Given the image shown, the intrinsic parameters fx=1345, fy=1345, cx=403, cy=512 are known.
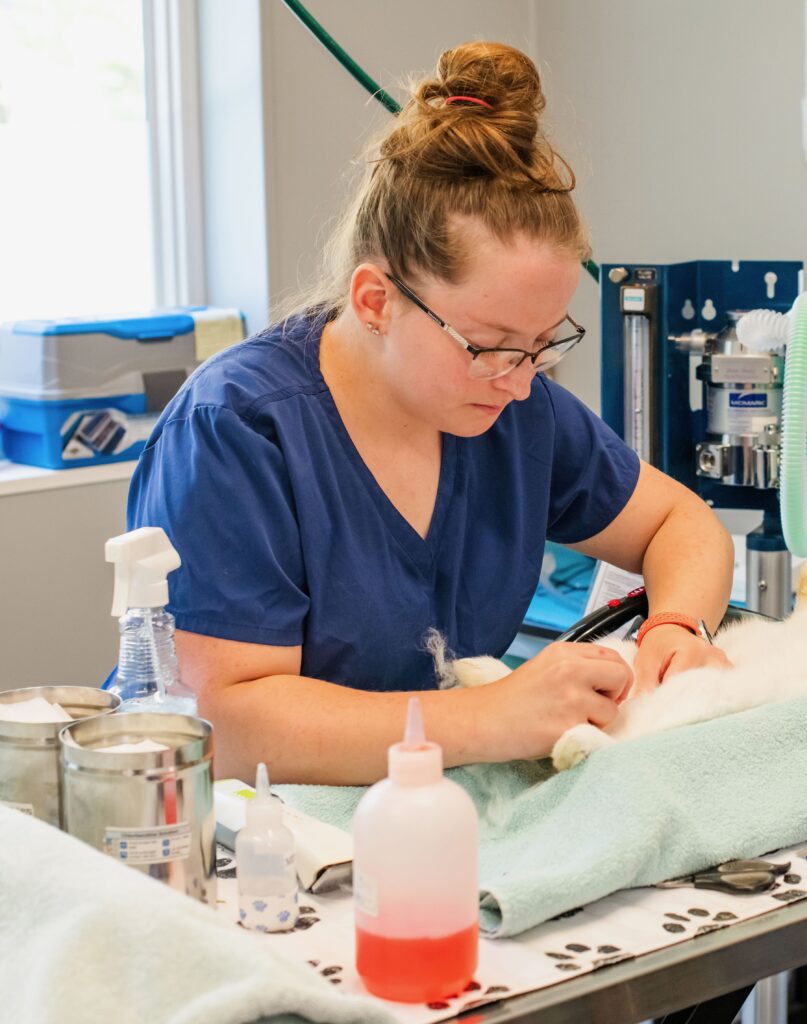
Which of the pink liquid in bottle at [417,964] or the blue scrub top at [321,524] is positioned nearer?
the pink liquid in bottle at [417,964]

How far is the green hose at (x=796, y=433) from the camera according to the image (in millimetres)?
1548

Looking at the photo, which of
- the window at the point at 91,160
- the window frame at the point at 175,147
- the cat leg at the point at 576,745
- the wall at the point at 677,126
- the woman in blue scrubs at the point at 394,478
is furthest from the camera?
the window frame at the point at 175,147

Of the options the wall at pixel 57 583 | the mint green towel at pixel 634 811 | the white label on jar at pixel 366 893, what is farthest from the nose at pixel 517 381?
the wall at pixel 57 583

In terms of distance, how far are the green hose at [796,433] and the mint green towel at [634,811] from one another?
40cm

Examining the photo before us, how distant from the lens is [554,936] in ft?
3.12

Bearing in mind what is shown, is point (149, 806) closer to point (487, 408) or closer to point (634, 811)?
point (634, 811)

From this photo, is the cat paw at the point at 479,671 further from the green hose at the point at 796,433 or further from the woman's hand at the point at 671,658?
the green hose at the point at 796,433

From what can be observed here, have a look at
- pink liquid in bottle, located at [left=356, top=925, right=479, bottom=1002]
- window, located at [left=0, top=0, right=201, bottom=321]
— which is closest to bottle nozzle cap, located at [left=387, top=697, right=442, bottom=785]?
pink liquid in bottle, located at [left=356, top=925, right=479, bottom=1002]

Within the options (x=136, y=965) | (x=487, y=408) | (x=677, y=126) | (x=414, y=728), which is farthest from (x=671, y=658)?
(x=677, y=126)

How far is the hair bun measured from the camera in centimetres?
136

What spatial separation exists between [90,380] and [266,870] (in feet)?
6.35

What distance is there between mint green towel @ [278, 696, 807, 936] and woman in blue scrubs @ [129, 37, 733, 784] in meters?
0.07

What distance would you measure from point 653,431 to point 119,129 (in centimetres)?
158

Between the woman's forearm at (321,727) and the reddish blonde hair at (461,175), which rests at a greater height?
the reddish blonde hair at (461,175)
